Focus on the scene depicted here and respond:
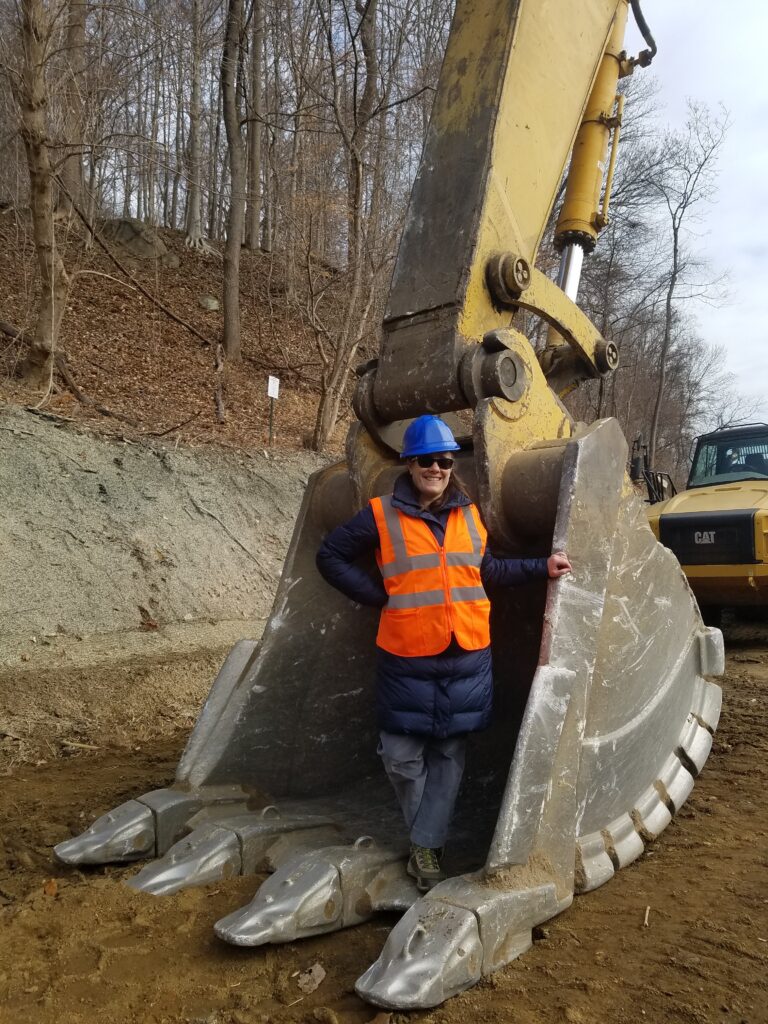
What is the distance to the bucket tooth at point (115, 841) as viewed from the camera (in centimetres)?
304

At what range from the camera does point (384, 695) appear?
298 cm

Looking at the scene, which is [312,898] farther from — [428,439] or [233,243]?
[233,243]

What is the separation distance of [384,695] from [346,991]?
0.96 m

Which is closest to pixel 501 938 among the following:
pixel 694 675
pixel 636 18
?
pixel 694 675

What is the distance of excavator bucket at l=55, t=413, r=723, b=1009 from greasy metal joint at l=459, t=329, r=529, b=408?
0.81ft

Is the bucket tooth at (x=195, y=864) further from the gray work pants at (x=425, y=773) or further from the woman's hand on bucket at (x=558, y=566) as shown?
the woman's hand on bucket at (x=558, y=566)

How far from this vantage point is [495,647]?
3.85m

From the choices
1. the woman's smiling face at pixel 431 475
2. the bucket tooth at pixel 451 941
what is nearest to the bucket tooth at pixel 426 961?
the bucket tooth at pixel 451 941

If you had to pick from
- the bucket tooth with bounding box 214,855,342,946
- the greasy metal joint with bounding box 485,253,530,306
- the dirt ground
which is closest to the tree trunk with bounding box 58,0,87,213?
the greasy metal joint with bounding box 485,253,530,306

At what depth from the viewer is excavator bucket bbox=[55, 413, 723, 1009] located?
8.19 feet

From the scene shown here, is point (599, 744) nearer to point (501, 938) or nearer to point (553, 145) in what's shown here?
point (501, 938)

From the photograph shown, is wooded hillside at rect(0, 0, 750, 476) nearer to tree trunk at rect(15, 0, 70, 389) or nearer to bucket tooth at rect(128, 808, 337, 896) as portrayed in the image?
tree trunk at rect(15, 0, 70, 389)

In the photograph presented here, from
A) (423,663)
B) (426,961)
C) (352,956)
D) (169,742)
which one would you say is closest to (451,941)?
(426,961)

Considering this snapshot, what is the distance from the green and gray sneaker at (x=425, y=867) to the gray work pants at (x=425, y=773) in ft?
0.19
